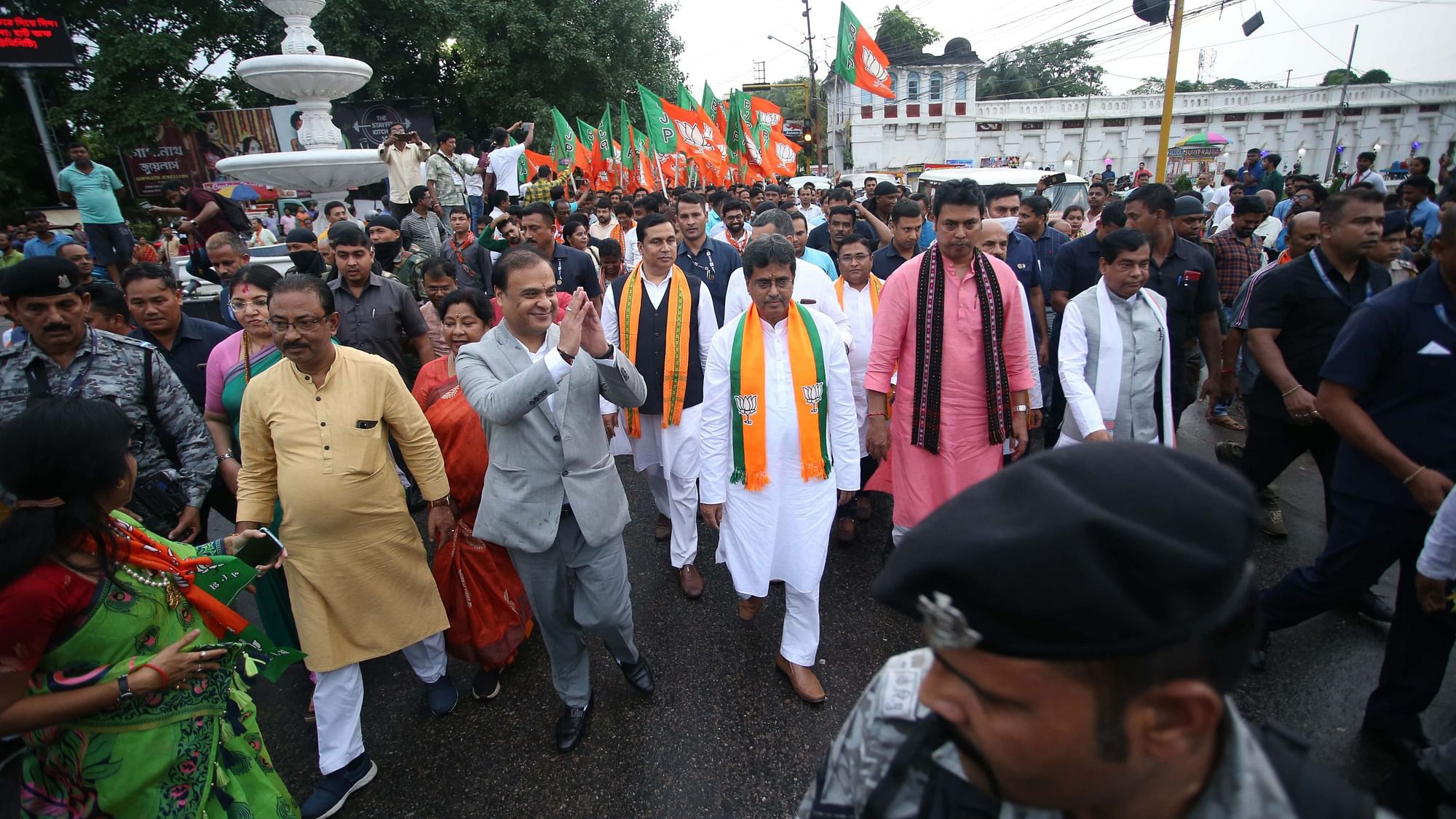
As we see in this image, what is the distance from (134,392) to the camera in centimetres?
289

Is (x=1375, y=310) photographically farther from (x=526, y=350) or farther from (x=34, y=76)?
(x=34, y=76)

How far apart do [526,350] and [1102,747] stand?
2.35 meters

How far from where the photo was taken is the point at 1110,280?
11.1 ft

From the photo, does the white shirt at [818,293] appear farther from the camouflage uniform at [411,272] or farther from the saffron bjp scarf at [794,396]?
the camouflage uniform at [411,272]

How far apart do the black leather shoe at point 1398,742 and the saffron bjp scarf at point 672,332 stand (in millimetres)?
3277

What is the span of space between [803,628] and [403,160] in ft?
23.4

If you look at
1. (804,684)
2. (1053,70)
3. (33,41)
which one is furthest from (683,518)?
(1053,70)

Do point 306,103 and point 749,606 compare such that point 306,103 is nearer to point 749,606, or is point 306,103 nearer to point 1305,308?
point 749,606

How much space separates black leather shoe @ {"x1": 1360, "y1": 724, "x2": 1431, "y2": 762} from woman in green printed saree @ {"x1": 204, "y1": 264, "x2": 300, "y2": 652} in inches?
169

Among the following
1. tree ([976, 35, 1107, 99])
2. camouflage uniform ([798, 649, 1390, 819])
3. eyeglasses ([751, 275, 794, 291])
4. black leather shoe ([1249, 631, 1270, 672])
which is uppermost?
tree ([976, 35, 1107, 99])

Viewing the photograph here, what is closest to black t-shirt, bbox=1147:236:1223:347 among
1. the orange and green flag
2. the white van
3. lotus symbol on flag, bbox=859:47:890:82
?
the white van

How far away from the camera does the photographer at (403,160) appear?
7.71m

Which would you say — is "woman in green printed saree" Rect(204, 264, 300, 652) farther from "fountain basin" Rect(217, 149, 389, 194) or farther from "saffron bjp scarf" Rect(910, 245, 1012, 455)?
"fountain basin" Rect(217, 149, 389, 194)

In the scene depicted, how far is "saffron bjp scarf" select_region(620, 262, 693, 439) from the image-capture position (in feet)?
13.4
